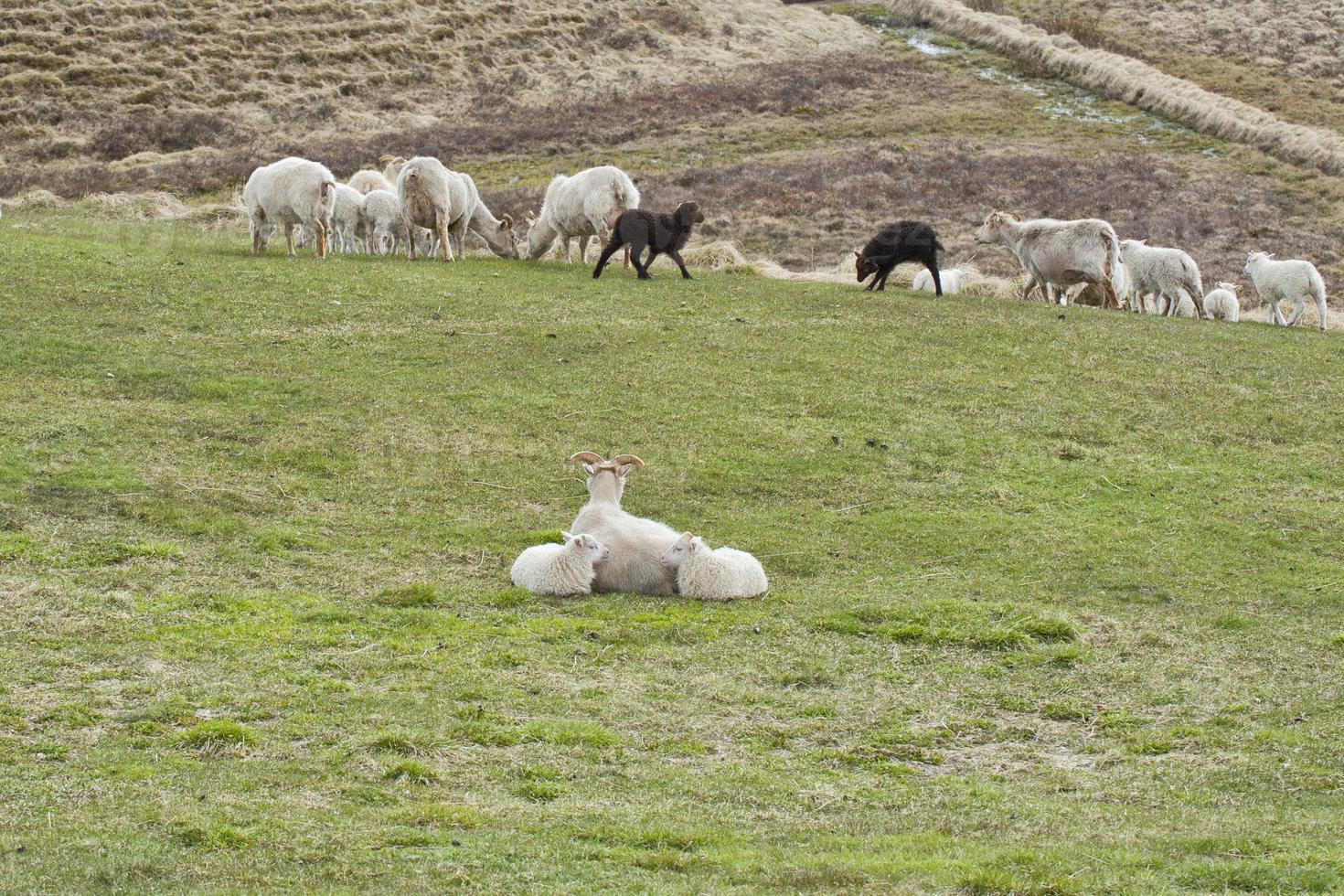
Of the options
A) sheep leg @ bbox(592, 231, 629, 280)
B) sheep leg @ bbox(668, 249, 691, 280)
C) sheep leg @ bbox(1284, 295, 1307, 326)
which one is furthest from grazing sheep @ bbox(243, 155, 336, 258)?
sheep leg @ bbox(1284, 295, 1307, 326)

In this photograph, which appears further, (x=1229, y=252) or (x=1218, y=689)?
(x=1229, y=252)

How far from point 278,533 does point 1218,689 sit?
6.93 metres

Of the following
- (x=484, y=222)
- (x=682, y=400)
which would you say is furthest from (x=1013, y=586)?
(x=484, y=222)

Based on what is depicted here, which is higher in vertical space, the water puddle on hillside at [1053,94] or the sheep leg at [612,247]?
the water puddle on hillside at [1053,94]

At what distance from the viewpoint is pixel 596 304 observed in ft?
64.3

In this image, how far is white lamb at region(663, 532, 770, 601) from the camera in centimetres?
1048

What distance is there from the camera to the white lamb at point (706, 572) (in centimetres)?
1048

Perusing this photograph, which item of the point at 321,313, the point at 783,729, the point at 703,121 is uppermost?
the point at 703,121

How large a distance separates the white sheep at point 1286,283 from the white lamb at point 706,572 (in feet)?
47.7

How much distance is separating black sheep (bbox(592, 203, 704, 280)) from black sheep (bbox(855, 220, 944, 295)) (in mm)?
2906

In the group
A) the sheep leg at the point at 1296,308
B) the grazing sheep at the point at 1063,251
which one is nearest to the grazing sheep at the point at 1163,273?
the grazing sheep at the point at 1063,251

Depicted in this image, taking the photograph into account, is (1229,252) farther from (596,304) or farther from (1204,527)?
(1204,527)

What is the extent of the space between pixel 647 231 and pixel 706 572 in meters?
12.1

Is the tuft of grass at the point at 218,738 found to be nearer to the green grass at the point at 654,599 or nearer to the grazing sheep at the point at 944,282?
the green grass at the point at 654,599
